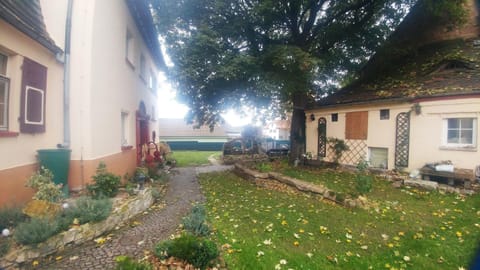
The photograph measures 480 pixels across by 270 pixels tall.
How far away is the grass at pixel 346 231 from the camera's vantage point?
13.0ft

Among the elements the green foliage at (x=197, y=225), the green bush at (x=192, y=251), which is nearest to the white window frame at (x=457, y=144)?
the green foliage at (x=197, y=225)

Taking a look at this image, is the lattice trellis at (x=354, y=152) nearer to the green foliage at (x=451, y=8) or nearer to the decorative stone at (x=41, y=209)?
the green foliage at (x=451, y=8)

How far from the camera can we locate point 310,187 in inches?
318

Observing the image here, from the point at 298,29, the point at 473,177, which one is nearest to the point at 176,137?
the point at 298,29

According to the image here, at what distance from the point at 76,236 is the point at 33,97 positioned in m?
2.99

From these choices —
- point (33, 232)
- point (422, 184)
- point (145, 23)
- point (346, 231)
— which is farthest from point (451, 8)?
point (33, 232)

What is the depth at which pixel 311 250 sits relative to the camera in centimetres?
433

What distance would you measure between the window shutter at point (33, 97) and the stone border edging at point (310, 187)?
269 inches

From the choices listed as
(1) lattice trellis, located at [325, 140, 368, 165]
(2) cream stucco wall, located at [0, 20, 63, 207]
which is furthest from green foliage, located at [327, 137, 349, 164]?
(2) cream stucco wall, located at [0, 20, 63, 207]

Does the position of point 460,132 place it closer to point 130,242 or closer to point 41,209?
point 130,242

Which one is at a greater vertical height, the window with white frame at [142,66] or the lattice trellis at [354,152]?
the window with white frame at [142,66]

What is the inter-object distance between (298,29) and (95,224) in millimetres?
12306

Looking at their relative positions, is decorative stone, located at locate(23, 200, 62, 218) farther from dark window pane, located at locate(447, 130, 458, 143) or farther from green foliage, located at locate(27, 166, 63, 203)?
dark window pane, located at locate(447, 130, 458, 143)

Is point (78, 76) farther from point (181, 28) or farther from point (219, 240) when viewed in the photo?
point (181, 28)
